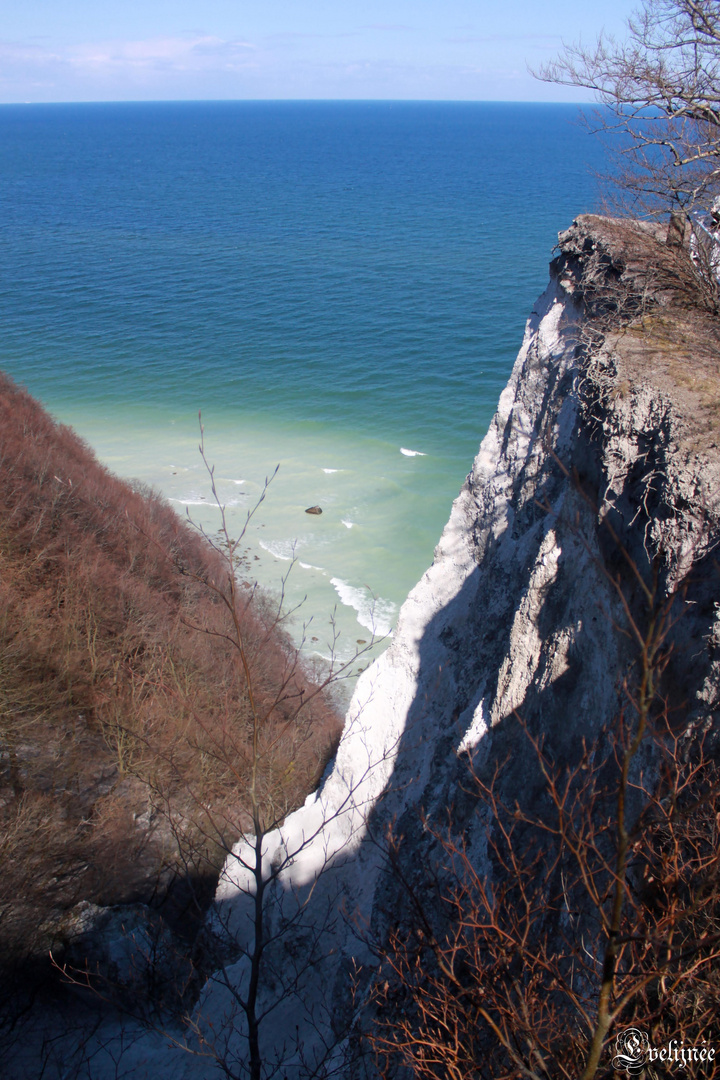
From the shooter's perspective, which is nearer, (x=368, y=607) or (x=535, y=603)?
(x=535, y=603)

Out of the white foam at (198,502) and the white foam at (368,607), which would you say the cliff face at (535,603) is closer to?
the white foam at (368,607)

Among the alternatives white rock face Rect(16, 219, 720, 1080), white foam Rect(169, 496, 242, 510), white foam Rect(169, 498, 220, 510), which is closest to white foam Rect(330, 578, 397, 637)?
white foam Rect(169, 496, 242, 510)

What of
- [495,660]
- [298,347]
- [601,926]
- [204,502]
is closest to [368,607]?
[204,502]

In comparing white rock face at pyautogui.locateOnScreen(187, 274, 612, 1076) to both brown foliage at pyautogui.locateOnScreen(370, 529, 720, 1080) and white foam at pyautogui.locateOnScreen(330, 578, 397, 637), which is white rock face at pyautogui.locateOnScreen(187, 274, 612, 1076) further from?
white foam at pyautogui.locateOnScreen(330, 578, 397, 637)

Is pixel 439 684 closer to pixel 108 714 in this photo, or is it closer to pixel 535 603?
pixel 535 603

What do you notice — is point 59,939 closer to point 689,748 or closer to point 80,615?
point 80,615

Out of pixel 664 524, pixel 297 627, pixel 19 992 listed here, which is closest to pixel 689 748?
pixel 664 524
